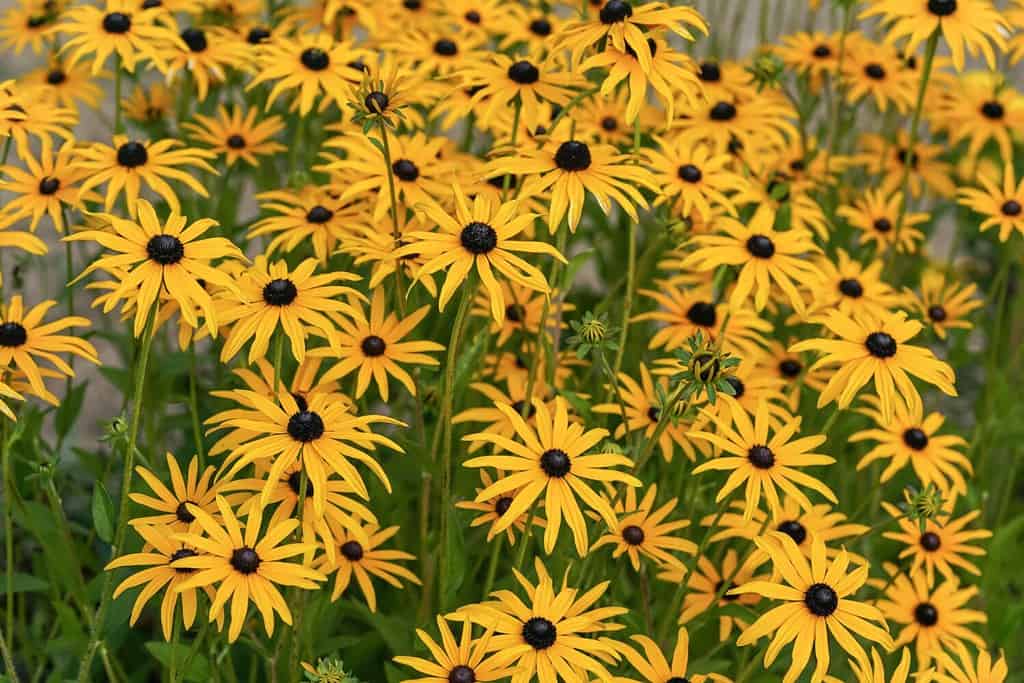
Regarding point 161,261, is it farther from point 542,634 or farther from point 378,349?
point 542,634

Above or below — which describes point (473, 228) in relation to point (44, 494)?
above

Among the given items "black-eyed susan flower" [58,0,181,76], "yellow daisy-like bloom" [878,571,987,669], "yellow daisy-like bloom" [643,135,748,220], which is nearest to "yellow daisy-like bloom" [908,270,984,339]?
"yellow daisy-like bloom" [643,135,748,220]

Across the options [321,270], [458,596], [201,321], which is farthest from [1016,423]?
[201,321]

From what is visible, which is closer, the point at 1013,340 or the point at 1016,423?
the point at 1016,423

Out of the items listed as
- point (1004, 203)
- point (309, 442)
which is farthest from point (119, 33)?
point (1004, 203)

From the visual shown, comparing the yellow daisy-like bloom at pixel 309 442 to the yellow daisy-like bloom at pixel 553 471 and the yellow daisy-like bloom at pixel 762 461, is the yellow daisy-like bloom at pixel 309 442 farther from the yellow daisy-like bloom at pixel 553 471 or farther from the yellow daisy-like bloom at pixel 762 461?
the yellow daisy-like bloom at pixel 762 461

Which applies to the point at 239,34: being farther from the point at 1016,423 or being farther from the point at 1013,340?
the point at 1013,340
